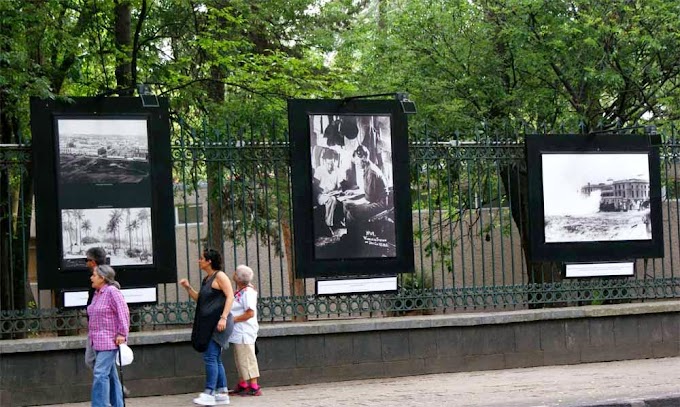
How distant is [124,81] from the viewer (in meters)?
17.3

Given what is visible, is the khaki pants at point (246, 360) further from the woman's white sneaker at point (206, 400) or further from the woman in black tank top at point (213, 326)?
the woman's white sneaker at point (206, 400)

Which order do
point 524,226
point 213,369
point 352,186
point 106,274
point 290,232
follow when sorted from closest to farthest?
point 106,274 < point 213,369 < point 352,186 < point 290,232 < point 524,226

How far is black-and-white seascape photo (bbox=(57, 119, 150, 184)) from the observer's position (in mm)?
11484

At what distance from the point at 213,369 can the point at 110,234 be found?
1945 millimetres

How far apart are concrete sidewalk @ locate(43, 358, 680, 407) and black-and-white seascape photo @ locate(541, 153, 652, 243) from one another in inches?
68.6

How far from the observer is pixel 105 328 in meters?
9.66

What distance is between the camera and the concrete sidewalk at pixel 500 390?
10.6 metres

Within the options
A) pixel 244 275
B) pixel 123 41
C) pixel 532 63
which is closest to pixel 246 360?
pixel 244 275

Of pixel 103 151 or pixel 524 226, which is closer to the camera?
pixel 103 151

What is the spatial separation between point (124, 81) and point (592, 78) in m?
7.81

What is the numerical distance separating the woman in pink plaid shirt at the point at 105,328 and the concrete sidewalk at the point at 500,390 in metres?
1.55

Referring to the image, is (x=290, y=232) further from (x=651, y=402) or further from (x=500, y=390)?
(x=651, y=402)

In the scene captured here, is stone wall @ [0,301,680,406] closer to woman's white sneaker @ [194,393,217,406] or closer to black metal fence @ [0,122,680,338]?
black metal fence @ [0,122,680,338]


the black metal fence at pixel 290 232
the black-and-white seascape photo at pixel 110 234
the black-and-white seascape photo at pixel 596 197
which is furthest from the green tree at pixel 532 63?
the black-and-white seascape photo at pixel 110 234
